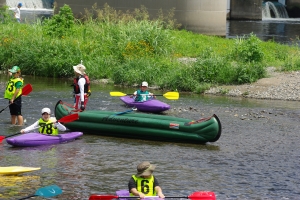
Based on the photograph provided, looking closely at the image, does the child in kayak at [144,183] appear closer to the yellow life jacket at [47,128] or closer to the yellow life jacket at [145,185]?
the yellow life jacket at [145,185]

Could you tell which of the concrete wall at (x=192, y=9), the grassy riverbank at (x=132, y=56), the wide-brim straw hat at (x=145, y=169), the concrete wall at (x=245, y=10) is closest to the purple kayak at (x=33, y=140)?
the wide-brim straw hat at (x=145, y=169)

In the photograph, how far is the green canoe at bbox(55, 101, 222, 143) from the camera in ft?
48.8

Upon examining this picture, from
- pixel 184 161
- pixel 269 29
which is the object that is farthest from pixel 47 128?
pixel 269 29

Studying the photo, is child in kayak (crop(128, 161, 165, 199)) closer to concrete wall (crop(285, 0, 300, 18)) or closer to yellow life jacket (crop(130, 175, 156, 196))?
yellow life jacket (crop(130, 175, 156, 196))

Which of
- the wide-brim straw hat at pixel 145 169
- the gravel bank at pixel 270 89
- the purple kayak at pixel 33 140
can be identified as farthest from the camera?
the gravel bank at pixel 270 89

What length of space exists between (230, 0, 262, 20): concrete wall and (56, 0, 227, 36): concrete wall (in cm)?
1647

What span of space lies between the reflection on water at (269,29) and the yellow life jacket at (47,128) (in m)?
24.0

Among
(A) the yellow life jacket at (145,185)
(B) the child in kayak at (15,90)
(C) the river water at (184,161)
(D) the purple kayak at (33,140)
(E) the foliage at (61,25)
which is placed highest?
(E) the foliage at (61,25)

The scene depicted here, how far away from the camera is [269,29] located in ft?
152

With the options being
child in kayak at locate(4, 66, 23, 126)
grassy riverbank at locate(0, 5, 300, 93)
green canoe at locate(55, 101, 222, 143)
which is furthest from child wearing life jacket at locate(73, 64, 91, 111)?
grassy riverbank at locate(0, 5, 300, 93)

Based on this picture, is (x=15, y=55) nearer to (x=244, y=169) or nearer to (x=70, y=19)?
(x=70, y=19)

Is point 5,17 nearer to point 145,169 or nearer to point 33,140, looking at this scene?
point 33,140

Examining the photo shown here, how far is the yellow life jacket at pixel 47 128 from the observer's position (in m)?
14.4

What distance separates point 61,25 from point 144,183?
64.4 feet
